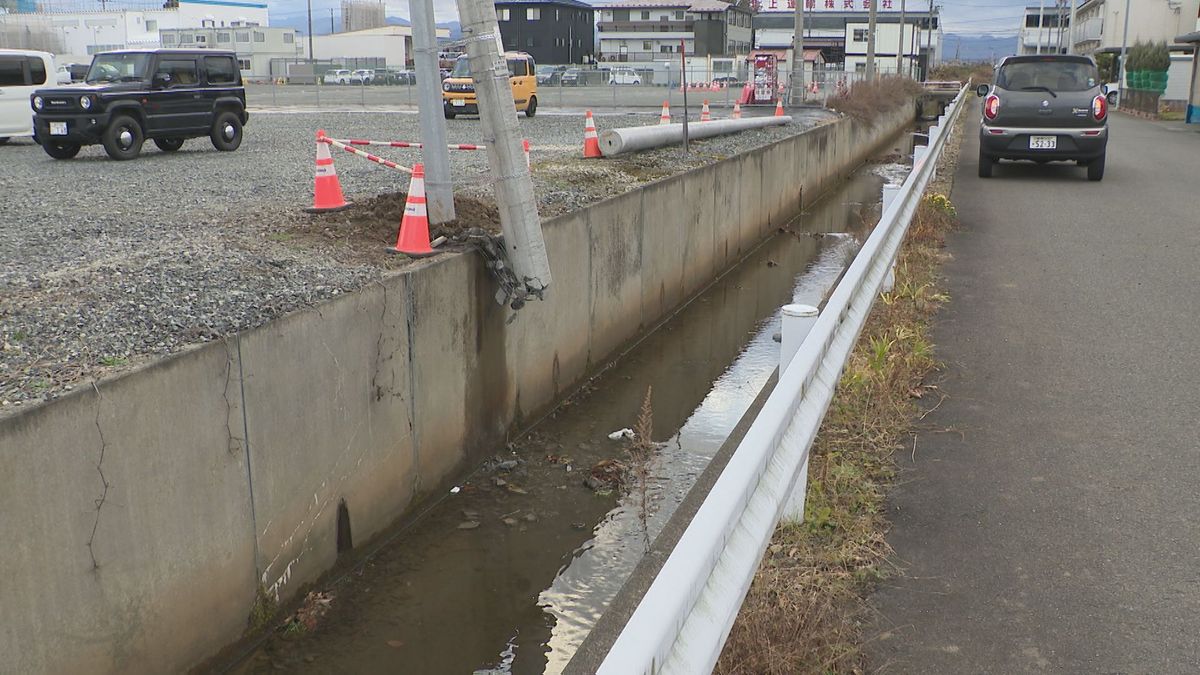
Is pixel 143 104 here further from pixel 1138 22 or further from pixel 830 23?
pixel 830 23

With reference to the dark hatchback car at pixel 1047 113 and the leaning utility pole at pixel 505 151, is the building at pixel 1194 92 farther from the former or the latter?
the leaning utility pole at pixel 505 151

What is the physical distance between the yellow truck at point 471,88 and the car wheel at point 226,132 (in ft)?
35.6

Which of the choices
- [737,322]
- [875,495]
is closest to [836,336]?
[875,495]

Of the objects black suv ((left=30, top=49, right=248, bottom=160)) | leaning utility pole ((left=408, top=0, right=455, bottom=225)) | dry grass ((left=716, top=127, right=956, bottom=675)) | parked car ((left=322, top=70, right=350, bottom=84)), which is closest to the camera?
dry grass ((left=716, top=127, right=956, bottom=675))

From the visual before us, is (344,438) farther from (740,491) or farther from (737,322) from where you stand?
(737,322)

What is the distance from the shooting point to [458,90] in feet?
95.3

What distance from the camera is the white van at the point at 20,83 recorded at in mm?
Answer: 18438

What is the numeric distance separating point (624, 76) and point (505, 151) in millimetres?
45898

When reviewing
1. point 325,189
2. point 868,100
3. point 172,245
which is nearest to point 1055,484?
point 172,245

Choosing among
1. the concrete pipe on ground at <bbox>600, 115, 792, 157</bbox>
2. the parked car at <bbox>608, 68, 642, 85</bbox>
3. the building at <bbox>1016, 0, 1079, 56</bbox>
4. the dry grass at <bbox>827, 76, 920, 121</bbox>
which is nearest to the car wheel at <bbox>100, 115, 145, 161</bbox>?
the concrete pipe on ground at <bbox>600, 115, 792, 157</bbox>

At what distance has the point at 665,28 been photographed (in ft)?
327

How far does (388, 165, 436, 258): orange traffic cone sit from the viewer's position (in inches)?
285

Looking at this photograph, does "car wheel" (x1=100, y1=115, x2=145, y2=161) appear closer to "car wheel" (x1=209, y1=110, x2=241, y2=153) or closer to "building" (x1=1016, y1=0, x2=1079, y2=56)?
"car wheel" (x1=209, y1=110, x2=241, y2=153)

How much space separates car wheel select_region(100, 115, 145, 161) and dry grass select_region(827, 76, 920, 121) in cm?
1981
